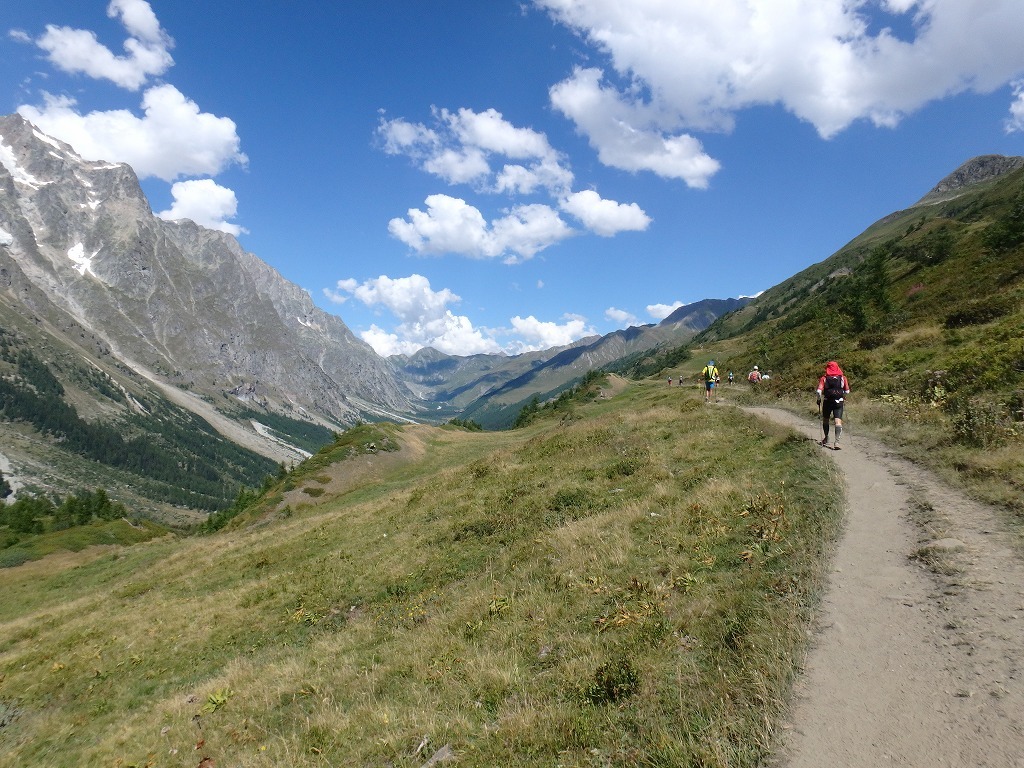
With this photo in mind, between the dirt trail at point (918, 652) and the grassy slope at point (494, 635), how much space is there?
49cm

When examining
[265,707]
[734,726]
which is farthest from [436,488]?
[734,726]

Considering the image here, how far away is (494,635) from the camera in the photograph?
988cm

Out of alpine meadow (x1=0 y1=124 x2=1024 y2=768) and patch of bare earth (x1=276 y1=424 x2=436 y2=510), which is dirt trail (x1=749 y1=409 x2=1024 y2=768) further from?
patch of bare earth (x1=276 y1=424 x2=436 y2=510)

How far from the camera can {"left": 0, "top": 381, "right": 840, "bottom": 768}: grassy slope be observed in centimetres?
683

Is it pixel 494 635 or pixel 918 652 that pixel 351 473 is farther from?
pixel 918 652

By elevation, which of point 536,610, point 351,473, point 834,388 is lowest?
point 351,473

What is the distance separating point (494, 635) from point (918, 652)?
6.90m

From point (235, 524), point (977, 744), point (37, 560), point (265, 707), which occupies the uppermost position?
point (977, 744)

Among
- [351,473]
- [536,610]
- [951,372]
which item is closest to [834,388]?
[951,372]

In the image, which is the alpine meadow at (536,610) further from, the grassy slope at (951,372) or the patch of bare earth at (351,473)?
the patch of bare earth at (351,473)

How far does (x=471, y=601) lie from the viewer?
11703 mm

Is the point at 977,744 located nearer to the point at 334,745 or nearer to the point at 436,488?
the point at 334,745

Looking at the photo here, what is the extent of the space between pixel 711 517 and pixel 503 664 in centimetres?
662

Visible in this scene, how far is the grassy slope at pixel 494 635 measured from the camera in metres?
6.83
